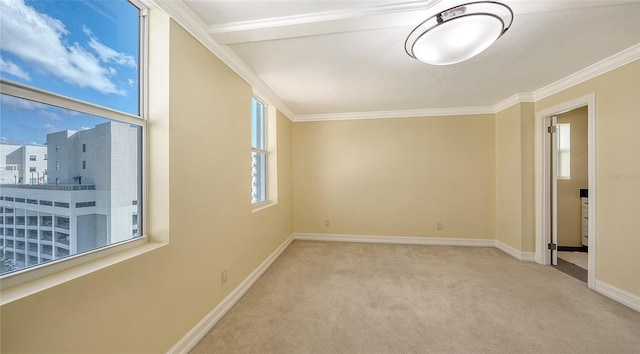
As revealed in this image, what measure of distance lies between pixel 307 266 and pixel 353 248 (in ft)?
3.60

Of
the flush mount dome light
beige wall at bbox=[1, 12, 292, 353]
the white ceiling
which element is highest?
the white ceiling

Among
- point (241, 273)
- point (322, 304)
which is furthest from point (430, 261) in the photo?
point (241, 273)

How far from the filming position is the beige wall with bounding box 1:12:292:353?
95cm

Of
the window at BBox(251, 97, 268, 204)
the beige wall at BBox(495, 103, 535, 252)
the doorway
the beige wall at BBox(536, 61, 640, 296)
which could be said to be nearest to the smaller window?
the window at BBox(251, 97, 268, 204)

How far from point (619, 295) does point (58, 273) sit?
4.34m

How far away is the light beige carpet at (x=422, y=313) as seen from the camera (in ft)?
5.60

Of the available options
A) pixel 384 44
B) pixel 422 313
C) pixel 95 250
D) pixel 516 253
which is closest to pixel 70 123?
pixel 95 250

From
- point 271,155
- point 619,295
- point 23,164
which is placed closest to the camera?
point 23,164

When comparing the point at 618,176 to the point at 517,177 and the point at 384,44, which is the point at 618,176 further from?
the point at 384,44

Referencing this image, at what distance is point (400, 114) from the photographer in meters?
4.17

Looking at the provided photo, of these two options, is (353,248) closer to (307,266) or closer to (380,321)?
(307,266)

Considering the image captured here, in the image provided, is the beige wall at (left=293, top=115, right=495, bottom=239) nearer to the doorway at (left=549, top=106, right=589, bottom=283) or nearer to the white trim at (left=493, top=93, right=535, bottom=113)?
the white trim at (left=493, top=93, right=535, bottom=113)

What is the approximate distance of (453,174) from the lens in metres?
4.09

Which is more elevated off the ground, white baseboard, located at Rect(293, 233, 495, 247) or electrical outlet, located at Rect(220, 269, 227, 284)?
electrical outlet, located at Rect(220, 269, 227, 284)
